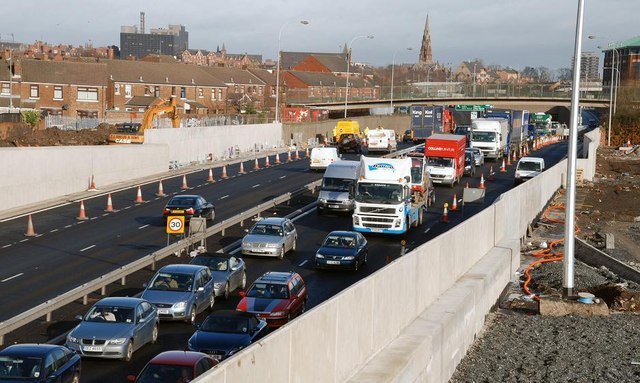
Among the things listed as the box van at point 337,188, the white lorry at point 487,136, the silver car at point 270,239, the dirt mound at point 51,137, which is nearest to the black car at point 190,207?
the box van at point 337,188

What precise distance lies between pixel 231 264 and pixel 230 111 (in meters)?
98.2

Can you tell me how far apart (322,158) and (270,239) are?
28999mm

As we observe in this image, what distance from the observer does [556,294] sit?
28953 millimetres

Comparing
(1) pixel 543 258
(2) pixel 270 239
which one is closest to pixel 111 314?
(2) pixel 270 239

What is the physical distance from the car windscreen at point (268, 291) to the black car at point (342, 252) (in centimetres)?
679

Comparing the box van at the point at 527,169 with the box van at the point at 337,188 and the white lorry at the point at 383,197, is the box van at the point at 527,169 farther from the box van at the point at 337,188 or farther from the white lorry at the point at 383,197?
the white lorry at the point at 383,197

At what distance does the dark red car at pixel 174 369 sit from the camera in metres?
16.0

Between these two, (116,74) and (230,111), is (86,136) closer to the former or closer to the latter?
(116,74)

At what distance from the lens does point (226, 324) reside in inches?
791

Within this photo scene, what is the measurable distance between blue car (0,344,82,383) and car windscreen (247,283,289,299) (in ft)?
24.0

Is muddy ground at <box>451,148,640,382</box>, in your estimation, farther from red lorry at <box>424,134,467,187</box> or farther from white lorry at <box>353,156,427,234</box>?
red lorry at <box>424,134,467,187</box>

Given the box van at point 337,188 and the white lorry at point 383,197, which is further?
the box van at point 337,188

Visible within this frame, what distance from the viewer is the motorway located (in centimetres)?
2592

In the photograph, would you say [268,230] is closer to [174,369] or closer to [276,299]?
[276,299]
